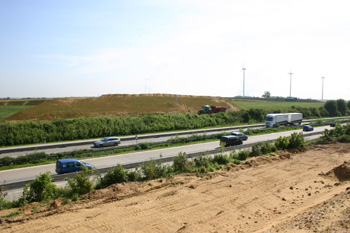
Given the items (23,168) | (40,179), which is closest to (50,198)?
(40,179)

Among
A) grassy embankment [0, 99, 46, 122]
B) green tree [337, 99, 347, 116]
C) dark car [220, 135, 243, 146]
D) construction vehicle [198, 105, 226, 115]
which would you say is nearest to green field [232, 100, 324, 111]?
green tree [337, 99, 347, 116]

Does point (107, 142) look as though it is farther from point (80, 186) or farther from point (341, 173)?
point (341, 173)

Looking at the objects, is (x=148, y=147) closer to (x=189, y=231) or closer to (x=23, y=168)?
(x=23, y=168)

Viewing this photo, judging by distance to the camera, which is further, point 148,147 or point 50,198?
point 148,147

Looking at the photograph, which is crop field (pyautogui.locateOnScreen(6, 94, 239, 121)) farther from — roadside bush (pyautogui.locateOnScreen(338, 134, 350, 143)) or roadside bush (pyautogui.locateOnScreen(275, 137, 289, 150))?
roadside bush (pyautogui.locateOnScreen(338, 134, 350, 143))

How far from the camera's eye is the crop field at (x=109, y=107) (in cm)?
4569

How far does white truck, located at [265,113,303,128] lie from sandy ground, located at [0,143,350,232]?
2793 centimetres

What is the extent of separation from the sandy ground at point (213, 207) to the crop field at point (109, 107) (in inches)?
1394

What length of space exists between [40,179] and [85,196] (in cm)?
250

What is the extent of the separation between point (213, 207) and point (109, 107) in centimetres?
4534

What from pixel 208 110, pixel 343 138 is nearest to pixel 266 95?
pixel 208 110

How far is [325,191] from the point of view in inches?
597

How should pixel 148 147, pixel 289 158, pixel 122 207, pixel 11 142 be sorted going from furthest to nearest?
pixel 11 142, pixel 148 147, pixel 289 158, pixel 122 207

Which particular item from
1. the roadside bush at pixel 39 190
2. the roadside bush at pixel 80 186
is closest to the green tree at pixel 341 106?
the roadside bush at pixel 80 186
